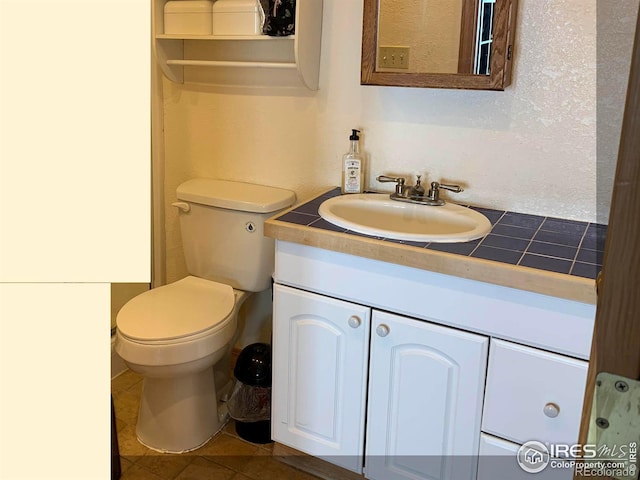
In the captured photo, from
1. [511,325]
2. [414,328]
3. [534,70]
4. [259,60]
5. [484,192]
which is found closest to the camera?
[511,325]

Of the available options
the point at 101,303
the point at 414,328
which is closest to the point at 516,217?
the point at 414,328

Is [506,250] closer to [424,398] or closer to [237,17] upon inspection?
[424,398]

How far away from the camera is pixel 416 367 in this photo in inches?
62.3

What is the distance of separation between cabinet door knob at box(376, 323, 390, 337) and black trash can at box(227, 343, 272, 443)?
60cm

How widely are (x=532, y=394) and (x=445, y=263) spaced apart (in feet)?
1.25

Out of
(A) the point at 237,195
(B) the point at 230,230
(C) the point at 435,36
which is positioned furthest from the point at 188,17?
(C) the point at 435,36

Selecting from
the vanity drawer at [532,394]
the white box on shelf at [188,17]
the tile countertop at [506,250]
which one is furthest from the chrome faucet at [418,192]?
the white box on shelf at [188,17]

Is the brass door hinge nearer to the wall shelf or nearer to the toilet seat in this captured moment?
the toilet seat

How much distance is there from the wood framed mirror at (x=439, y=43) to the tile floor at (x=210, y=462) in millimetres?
1260

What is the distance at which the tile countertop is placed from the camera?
1354mm

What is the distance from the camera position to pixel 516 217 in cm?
177

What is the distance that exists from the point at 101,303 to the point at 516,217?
5.21 ft

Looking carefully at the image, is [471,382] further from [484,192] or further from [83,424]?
[83,424]

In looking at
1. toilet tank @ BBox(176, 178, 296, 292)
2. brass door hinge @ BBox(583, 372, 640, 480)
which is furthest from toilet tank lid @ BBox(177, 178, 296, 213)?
brass door hinge @ BBox(583, 372, 640, 480)
